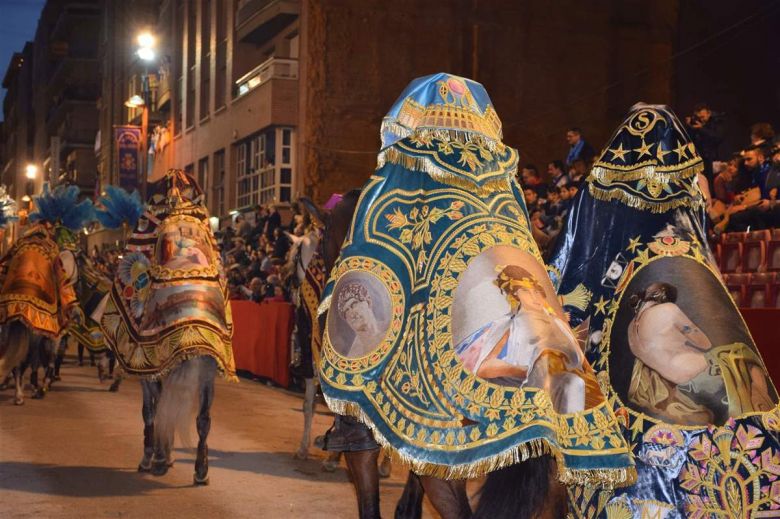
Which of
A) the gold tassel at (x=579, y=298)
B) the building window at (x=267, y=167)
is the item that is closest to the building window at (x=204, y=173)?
the building window at (x=267, y=167)

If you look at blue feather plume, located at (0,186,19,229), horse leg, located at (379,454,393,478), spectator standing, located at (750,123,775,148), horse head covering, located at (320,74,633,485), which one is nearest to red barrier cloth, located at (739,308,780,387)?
horse leg, located at (379,454,393,478)

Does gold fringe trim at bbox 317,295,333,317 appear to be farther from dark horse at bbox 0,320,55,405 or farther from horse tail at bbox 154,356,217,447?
dark horse at bbox 0,320,55,405

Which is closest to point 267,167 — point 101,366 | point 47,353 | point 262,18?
point 262,18

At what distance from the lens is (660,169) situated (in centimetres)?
592

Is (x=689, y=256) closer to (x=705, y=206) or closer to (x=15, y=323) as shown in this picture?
(x=705, y=206)

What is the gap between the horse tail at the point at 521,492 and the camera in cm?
460

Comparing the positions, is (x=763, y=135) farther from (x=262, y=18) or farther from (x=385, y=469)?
(x=262, y=18)

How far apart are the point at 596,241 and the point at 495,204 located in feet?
3.72

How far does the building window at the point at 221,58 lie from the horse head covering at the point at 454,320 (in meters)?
33.2

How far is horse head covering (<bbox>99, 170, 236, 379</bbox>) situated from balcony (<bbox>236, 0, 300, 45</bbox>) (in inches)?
816

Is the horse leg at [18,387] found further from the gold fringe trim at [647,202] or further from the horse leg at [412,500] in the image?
the gold fringe trim at [647,202]

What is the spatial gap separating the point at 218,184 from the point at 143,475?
28.8m

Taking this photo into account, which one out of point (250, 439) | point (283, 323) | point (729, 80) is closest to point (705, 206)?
point (250, 439)

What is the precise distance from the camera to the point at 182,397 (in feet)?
31.2
